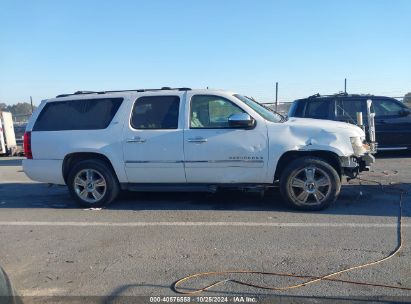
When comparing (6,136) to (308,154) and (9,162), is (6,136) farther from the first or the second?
(308,154)

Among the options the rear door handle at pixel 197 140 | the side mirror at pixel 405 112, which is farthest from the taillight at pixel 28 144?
the side mirror at pixel 405 112

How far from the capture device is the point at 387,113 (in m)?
11.7

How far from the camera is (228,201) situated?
7.38 meters

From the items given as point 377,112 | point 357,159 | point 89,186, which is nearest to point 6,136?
point 89,186

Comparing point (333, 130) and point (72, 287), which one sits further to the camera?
point (333, 130)

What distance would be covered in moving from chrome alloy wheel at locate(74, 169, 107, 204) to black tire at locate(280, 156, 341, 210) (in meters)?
2.92

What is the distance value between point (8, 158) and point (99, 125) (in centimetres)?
1003

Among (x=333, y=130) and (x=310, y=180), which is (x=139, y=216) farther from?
(x=333, y=130)

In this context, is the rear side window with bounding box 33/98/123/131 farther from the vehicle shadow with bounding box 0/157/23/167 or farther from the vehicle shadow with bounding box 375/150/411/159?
the vehicle shadow with bounding box 375/150/411/159

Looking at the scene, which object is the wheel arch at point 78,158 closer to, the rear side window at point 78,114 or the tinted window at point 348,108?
the rear side window at point 78,114

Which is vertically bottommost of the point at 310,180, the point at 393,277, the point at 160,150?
the point at 393,277

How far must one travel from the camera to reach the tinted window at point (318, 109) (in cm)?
1159

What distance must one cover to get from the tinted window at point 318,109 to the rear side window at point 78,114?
20.0 ft

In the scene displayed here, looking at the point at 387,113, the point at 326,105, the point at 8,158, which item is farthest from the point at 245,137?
the point at 8,158
